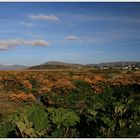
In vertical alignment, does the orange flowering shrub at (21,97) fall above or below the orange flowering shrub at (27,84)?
below

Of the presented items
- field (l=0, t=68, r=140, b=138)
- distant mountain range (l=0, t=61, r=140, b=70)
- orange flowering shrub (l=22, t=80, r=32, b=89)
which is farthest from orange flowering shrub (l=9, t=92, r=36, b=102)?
distant mountain range (l=0, t=61, r=140, b=70)

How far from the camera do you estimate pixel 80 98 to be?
6.28 metres

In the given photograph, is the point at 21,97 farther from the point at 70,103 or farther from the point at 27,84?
the point at 70,103

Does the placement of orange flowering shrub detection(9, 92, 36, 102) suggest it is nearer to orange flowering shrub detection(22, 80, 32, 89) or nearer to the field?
the field

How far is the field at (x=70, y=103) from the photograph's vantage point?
4516mm

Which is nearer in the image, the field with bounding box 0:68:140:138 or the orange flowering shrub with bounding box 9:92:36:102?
the field with bounding box 0:68:140:138

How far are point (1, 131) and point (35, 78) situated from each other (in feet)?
8.38

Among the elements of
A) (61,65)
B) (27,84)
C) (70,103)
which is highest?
(61,65)

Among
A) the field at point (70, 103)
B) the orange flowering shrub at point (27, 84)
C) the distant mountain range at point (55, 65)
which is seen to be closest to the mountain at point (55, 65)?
the distant mountain range at point (55, 65)

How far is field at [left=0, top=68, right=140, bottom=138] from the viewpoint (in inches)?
178

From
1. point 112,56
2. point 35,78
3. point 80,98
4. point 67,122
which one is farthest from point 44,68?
point 67,122

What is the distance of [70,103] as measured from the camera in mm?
6141

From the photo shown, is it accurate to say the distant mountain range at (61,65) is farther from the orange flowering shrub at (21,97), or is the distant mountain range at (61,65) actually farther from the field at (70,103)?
the orange flowering shrub at (21,97)

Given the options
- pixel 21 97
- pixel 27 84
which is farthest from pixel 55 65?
pixel 21 97
